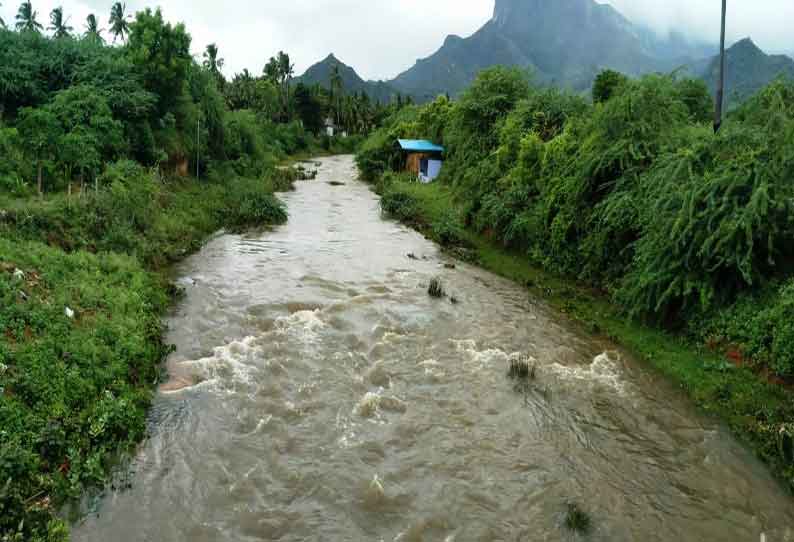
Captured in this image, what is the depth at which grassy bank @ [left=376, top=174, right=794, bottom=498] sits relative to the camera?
27.7 feet

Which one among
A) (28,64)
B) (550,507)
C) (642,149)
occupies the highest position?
(28,64)

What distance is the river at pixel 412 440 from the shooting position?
6.71 meters

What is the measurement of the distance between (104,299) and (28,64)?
15741 millimetres

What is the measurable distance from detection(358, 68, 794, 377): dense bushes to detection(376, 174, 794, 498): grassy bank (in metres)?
0.43

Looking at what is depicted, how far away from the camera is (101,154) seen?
64.0 feet

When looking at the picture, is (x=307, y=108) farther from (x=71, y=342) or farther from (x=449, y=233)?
(x=71, y=342)

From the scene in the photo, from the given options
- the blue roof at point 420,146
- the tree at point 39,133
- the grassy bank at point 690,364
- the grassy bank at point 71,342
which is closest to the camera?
the grassy bank at point 71,342

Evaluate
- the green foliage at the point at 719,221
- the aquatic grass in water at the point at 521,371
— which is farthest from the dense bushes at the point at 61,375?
the green foliage at the point at 719,221

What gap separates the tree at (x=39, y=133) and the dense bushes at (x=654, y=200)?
15.8 meters

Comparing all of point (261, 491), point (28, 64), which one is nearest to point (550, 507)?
point (261, 491)

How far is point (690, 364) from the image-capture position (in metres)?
10.6

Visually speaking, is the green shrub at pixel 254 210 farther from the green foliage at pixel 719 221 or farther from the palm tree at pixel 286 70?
the palm tree at pixel 286 70

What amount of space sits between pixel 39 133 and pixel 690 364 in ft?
66.7

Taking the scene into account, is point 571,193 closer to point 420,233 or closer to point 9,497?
point 420,233
